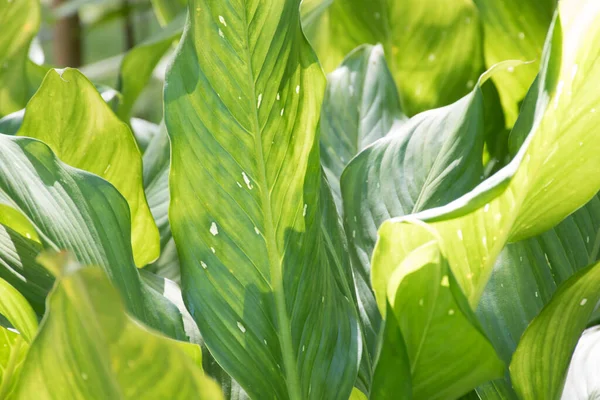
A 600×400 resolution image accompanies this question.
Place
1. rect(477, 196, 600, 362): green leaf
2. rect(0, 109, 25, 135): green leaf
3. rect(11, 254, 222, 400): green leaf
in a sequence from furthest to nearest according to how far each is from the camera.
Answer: rect(0, 109, 25, 135): green leaf
rect(477, 196, 600, 362): green leaf
rect(11, 254, 222, 400): green leaf

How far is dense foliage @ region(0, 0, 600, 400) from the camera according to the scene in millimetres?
289

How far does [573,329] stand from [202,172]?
8.9 inches

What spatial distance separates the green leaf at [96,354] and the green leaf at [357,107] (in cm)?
37

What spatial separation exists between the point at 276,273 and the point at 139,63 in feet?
1.45

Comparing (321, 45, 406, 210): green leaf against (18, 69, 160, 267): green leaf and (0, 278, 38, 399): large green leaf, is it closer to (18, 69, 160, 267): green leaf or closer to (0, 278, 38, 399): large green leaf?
(18, 69, 160, 267): green leaf

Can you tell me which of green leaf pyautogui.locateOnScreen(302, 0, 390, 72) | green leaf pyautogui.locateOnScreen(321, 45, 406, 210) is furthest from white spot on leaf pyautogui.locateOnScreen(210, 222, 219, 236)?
green leaf pyautogui.locateOnScreen(302, 0, 390, 72)

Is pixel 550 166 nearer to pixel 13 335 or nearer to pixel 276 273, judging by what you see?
pixel 276 273

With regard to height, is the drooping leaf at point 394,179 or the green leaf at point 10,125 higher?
the green leaf at point 10,125

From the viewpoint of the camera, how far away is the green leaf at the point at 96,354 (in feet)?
0.72

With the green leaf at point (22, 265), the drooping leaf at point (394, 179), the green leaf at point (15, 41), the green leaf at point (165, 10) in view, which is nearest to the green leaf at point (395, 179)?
the drooping leaf at point (394, 179)

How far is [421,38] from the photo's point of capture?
664mm

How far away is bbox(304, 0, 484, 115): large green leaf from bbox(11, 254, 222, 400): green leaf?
47cm

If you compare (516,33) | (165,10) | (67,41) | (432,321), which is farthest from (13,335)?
(67,41)

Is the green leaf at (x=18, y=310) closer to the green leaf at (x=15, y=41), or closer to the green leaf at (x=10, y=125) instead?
the green leaf at (x=10, y=125)
